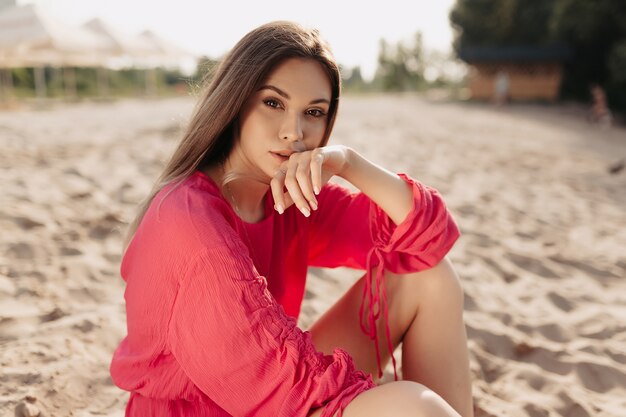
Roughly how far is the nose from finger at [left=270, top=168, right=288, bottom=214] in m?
0.12

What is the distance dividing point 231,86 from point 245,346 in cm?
71

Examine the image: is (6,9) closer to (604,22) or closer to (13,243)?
(13,243)

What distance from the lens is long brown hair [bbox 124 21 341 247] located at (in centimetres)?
150

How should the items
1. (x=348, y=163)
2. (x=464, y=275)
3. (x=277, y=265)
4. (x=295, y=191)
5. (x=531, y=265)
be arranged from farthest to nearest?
(x=531, y=265) → (x=464, y=275) → (x=277, y=265) → (x=348, y=163) → (x=295, y=191)

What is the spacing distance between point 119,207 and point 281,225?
2.50 metres

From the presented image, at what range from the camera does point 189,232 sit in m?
1.24

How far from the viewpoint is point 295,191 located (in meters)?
1.37

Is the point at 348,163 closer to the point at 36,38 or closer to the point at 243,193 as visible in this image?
the point at 243,193

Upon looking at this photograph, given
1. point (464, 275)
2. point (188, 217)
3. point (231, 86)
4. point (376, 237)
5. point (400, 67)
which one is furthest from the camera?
point (400, 67)

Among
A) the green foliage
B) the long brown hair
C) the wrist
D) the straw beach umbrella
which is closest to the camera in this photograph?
the long brown hair

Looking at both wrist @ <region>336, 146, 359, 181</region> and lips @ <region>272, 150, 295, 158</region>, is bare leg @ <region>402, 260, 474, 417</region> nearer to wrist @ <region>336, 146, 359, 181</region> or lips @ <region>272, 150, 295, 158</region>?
wrist @ <region>336, 146, 359, 181</region>

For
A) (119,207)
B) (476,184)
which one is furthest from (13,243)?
(476,184)

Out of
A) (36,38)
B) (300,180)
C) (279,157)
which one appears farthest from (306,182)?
(36,38)

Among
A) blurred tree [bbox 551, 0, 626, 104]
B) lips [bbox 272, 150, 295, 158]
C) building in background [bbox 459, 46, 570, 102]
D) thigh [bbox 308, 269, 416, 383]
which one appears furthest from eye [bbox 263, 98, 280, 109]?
building in background [bbox 459, 46, 570, 102]
